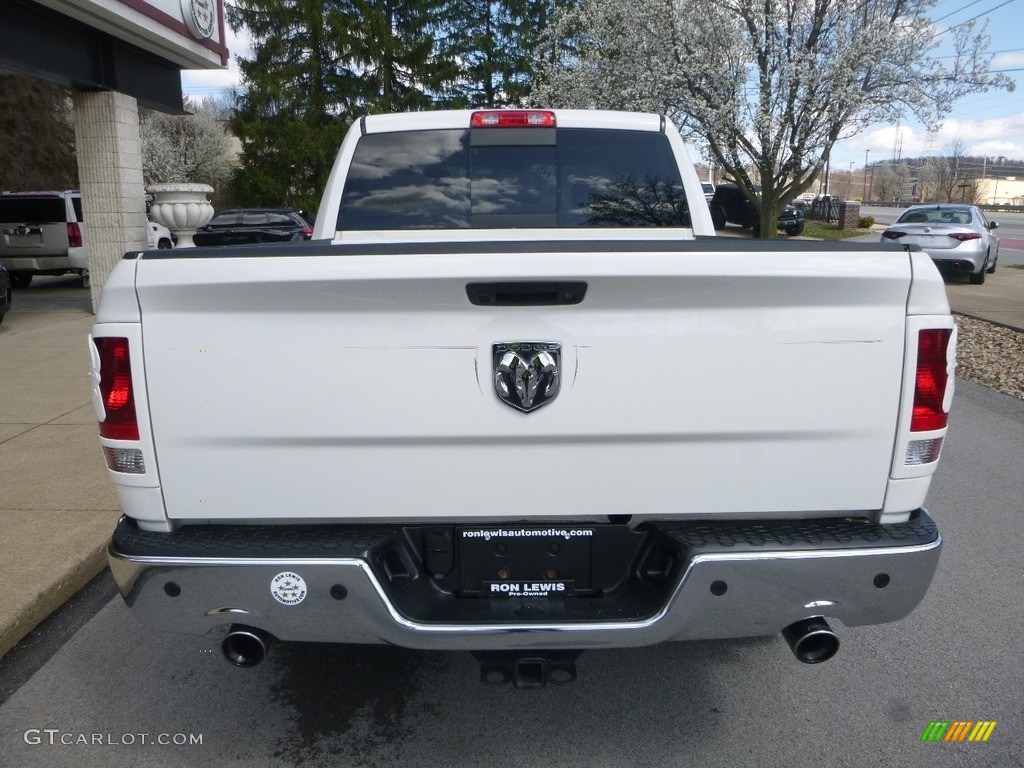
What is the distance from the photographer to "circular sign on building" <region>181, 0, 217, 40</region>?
13148 mm

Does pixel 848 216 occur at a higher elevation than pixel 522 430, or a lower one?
lower

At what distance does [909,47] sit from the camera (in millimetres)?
17969

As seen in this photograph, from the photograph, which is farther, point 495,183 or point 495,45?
point 495,45

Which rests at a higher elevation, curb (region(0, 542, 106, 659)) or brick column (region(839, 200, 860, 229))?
brick column (region(839, 200, 860, 229))

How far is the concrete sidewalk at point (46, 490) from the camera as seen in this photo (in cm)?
396

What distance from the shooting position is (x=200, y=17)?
13648mm

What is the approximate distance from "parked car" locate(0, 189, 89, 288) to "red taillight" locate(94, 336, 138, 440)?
636 inches

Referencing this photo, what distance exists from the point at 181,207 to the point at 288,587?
12687 mm

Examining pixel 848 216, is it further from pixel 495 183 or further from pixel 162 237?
pixel 495 183

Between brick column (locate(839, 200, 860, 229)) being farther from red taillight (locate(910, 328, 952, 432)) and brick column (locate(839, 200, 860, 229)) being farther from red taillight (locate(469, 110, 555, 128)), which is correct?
red taillight (locate(910, 328, 952, 432))

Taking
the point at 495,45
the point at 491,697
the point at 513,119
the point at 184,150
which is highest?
the point at 495,45

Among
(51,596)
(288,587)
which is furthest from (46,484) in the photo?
(288,587)

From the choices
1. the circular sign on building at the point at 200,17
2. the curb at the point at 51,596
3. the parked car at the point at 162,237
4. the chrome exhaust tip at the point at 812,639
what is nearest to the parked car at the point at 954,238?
the circular sign on building at the point at 200,17

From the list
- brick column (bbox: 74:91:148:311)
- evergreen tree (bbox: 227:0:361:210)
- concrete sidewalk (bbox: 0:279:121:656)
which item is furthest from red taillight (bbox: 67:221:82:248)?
evergreen tree (bbox: 227:0:361:210)
